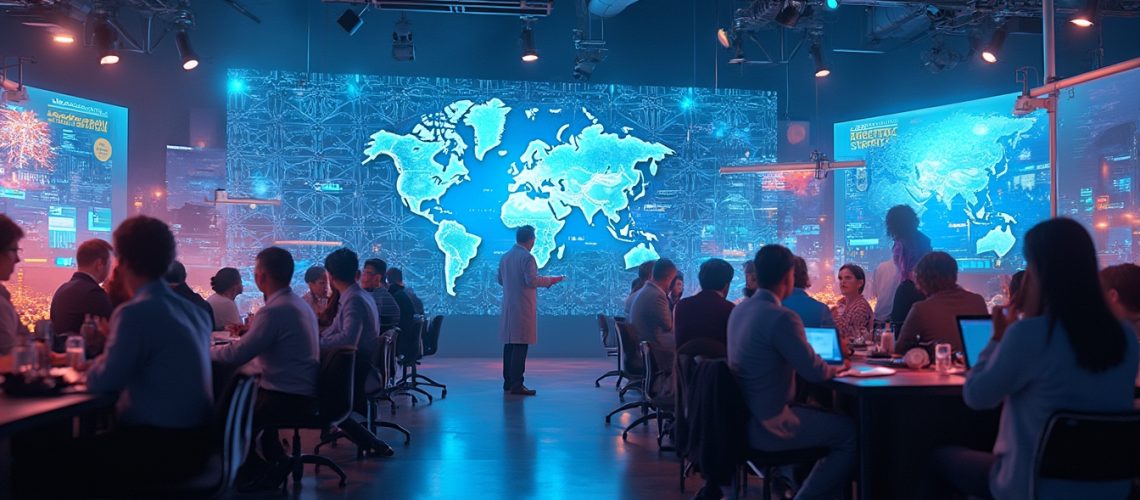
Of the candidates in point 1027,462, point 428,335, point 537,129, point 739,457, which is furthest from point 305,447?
point 537,129

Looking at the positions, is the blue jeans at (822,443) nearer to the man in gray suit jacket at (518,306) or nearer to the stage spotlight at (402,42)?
the man in gray suit jacket at (518,306)

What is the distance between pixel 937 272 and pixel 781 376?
1.39 meters

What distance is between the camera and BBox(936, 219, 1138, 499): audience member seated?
269 centimetres

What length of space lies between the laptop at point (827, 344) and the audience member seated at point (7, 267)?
11.3 feet

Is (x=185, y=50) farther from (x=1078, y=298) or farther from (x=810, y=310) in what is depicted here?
(x=1078, y=298)

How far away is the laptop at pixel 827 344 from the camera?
4.38 meters

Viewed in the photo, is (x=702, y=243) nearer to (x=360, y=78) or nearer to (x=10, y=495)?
(x=360, y=78)

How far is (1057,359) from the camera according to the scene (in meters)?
2.69

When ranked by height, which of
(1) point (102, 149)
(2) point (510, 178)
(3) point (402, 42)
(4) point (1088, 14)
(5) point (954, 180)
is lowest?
(5) point (954, 180)

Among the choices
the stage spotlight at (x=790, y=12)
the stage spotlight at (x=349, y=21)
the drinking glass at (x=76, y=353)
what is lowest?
the drinking glass at (x=76, y=353)

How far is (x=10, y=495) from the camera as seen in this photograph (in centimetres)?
310

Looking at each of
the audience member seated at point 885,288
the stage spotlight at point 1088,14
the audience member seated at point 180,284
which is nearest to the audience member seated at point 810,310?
the audience member seated at point 885,288

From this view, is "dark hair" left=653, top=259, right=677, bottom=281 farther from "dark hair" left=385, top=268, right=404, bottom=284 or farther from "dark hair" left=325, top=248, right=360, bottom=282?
"dark hair" left=385, top=268, right=404, bottom=284

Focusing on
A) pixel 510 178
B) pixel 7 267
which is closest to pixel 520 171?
pixel 510 178
